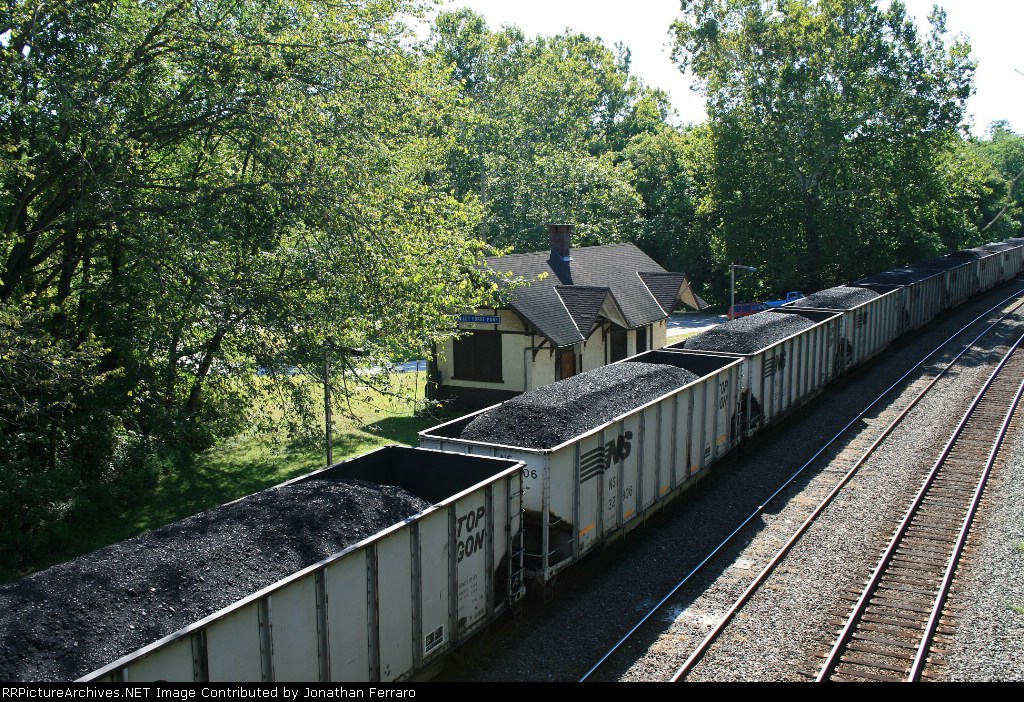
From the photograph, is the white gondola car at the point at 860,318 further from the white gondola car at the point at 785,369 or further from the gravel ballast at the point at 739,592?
the gravel ballast at the point at 739,592

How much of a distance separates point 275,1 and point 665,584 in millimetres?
12825

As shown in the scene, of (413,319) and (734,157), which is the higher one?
(734,157)

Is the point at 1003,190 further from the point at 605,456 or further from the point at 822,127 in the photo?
the point at 605,456

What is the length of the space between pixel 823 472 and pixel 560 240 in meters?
18.2

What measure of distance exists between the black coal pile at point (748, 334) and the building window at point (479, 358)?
7266mm

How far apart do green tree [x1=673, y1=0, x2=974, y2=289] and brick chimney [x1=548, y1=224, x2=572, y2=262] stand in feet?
48.3

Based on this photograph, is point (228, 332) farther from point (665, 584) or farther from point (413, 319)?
point (665, 584)

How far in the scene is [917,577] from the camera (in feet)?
42.8

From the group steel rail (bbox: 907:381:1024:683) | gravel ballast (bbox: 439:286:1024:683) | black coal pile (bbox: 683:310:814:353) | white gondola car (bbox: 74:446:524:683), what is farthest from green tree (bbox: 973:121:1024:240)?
white gondola car (bbox: 74:446:524:683)

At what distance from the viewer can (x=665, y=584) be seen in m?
13.1

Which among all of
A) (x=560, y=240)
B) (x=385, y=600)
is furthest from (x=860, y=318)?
(x=385, y=600)

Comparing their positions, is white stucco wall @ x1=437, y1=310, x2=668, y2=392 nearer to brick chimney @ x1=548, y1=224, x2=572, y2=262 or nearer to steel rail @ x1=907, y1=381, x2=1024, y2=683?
brick chimney @ x1=548, y1=224, x2=572, y2=262

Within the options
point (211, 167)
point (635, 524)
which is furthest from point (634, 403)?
point (211, 167)

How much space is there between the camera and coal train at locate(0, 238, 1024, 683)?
6848mm
